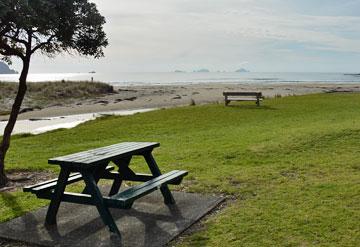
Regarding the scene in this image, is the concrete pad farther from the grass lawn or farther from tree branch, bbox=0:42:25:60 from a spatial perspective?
tree branch, bbox=0:42:25:60

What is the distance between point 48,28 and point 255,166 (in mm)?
5009

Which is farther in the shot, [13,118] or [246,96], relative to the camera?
[246,96]

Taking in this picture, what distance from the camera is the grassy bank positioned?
45.8m

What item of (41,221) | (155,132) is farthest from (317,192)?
(155,132)

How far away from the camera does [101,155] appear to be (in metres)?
6.05

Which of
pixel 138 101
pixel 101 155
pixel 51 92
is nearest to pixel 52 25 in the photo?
pixel 101 155

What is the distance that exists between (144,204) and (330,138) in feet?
23.6

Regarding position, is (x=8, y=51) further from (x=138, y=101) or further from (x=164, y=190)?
(x=138, y=101)

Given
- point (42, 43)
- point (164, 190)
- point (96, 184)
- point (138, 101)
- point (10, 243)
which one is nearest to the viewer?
point (10, 243)

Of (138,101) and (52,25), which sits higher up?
(52,25)

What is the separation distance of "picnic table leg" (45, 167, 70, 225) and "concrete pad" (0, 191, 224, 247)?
135 mm

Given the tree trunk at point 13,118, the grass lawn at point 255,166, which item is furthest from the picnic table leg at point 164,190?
the tree trunk at point 13,118

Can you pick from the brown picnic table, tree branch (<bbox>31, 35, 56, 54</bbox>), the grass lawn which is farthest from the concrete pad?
tree branch (<bbox>31, 35, 56, 54</bbox>)

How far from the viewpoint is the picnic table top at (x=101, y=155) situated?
5625 mm
